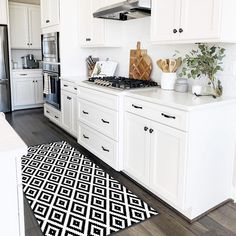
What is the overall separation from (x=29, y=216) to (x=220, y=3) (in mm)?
2189

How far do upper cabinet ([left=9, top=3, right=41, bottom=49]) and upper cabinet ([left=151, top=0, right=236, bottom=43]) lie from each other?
443 cm

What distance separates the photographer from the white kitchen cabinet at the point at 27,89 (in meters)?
5.86

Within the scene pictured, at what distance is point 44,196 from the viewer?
7.98 feet

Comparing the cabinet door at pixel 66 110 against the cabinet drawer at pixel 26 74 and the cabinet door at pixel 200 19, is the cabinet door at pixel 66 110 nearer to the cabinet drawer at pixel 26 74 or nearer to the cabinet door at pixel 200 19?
the cabinet drawer at pixel 26 74

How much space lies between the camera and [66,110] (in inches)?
166

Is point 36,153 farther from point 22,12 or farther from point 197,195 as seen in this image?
point 22,12

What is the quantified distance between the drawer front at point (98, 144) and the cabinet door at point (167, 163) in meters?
0.61

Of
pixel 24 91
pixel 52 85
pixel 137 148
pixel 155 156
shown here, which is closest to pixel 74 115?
pixel 52 85

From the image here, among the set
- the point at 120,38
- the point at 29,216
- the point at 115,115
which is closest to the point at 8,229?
the point at 29,216

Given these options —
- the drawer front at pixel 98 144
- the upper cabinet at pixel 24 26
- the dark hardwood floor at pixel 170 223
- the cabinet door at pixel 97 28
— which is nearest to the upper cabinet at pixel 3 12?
the upper cabinet at pixel 24 26

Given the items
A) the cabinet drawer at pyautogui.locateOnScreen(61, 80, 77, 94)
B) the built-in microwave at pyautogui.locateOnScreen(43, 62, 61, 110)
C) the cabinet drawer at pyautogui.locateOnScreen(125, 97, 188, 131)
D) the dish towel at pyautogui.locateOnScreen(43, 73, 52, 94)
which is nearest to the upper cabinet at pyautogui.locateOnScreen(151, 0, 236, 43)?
the cabinet drawer at pyautogui.locateOnScreen(125, 97, 188, 131)

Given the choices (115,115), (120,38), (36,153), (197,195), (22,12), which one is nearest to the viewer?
(197,195)

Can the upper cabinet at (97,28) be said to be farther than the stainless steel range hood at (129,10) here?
Yes

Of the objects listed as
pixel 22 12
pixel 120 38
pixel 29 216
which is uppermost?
pixel 22 12
